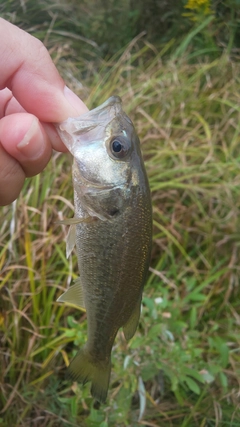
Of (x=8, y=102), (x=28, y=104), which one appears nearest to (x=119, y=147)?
(x=28, y=104)

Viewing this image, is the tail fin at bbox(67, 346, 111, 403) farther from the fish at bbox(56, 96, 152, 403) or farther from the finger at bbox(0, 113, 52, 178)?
the finger at bbox(0, 113, 52, 178)

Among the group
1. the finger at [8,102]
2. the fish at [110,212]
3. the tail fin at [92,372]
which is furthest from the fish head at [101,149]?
the tail fin at [92,372]

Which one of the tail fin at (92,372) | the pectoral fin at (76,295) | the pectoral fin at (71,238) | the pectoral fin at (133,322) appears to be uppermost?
the pectoral fin at (71,238)

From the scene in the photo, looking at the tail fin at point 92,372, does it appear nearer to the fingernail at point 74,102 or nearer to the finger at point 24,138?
the finger at point 24,138

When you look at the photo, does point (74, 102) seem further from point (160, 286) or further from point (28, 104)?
point (160, 286)

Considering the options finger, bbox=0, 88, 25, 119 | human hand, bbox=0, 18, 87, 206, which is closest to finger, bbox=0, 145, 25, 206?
human hand, bbox=0, 18, 87, 206

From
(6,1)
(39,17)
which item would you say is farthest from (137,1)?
(6,1)
